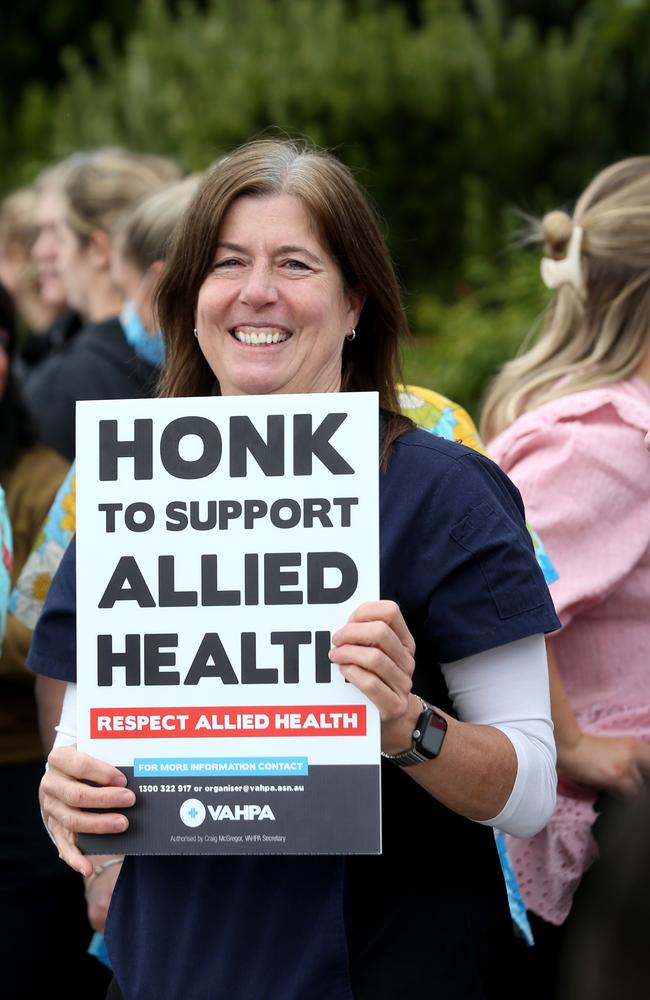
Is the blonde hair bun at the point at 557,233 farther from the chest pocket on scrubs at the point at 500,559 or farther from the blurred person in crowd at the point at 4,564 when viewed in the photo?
the blurred person in crowd at the point at 4,564

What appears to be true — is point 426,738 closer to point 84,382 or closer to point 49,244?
point 84,382

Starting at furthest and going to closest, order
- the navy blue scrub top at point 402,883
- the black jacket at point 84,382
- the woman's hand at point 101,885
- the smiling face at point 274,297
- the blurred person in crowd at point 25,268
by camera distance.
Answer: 1. the blurred person in crowd at point 25,268
2. the black jacket at point 84,382
3. the woman's hand at point 101,885
4. the smiling face at point 274,297
5. the navy blue scrub top at point 402,883

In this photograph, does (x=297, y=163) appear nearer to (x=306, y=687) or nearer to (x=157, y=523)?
(x=157, y=523)

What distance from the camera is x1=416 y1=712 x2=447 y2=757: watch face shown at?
6.93 feet

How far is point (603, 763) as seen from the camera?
2908 millimetres

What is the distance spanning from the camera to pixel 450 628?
225 centimetres

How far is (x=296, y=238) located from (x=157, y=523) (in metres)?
0.57

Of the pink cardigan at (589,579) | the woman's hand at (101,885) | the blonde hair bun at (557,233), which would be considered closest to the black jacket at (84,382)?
the blonde hair bun at (557,233)

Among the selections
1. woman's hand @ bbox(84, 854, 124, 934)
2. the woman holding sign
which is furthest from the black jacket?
the woman holding sign

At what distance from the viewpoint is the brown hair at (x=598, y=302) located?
3.19m

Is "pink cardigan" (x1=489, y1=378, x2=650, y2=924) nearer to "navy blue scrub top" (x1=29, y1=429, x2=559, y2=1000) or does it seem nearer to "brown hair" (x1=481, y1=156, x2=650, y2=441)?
"brown hair" (x1=481, y1=156, x2=650, y2=441)

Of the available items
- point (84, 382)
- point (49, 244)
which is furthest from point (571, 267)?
point (49, 244)

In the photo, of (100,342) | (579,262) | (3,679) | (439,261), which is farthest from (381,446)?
(439,261)

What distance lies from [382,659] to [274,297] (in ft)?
2.25
